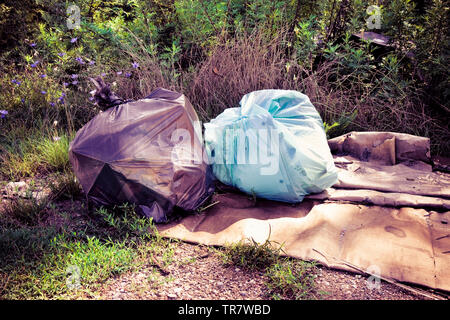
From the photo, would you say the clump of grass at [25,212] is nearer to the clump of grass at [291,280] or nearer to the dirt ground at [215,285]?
the dirt ground at [215,285]

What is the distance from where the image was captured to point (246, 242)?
1783mm

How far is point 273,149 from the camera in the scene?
2.01 m

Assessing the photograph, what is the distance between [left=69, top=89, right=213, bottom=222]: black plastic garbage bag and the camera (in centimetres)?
187

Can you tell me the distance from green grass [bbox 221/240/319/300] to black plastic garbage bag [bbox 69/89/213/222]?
485 mm

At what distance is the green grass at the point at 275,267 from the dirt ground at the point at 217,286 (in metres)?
0.03

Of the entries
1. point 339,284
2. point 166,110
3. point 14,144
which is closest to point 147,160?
point 166,110

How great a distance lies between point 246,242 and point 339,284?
51cm

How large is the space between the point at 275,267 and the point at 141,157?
3.00ft

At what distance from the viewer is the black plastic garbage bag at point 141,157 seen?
6.13 ft

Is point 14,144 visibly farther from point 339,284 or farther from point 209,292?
point 339,284
